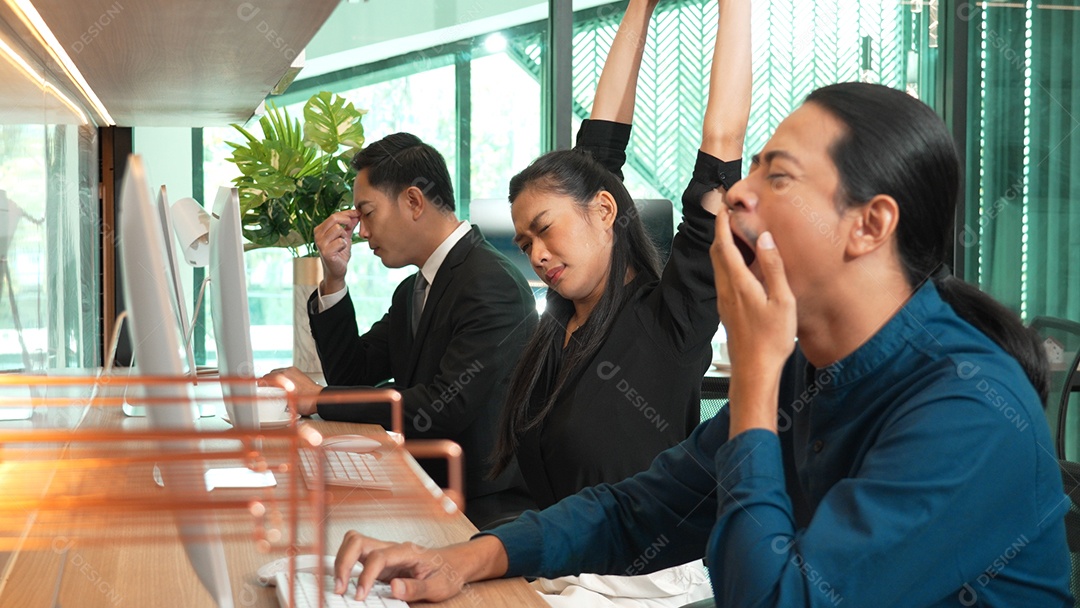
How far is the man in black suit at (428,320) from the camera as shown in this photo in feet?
7.45

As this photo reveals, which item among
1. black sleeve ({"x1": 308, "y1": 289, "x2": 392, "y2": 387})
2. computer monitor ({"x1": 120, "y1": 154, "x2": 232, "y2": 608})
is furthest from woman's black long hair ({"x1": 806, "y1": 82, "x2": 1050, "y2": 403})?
black sleeve ({"x1": 308, "y1": 289, "x2": 392, "y2": 387})

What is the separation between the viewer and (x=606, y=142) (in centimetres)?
203

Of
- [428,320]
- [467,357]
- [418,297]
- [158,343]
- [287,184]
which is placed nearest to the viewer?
[158,343]

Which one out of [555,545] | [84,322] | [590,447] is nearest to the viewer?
[555,545]

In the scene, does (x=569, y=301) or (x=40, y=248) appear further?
(x=569, y=301)

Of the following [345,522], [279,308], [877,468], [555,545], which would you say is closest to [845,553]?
[877,468]

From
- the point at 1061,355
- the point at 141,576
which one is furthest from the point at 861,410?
the point at 1061,355

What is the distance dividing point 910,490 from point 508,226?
244 cm

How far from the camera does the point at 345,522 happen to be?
148 cm

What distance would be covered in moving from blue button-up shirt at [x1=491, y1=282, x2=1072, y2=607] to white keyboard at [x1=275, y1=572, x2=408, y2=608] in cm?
33

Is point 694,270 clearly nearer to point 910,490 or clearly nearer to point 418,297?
point 910,490

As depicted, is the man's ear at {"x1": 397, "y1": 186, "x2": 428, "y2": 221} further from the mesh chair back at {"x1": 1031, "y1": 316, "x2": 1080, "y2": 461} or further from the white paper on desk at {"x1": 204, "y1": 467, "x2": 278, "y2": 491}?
the mesh chair back at {"x1": 1031, "y1": 316, "x2": 1080, "y2": 461}

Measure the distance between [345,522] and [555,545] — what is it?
40cm

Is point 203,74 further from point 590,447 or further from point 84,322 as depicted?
point 590,447
